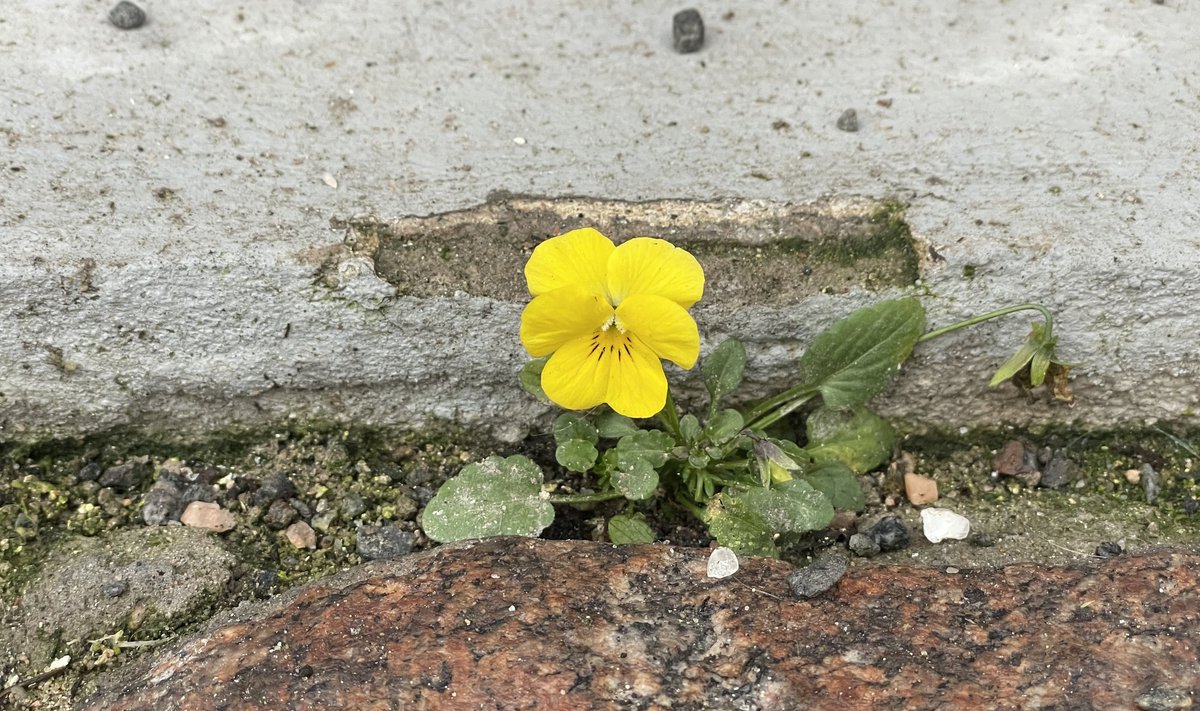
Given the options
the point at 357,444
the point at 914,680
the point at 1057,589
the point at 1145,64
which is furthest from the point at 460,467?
the point at 1145,64

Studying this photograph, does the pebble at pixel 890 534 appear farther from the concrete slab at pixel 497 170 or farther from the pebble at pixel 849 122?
the pebble at pixel 849 122

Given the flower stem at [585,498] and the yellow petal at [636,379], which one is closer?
the yellow petal at [636,379]

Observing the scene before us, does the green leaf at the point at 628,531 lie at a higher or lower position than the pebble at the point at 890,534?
higher

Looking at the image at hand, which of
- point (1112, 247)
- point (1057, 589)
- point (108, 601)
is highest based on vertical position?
point (1112, 247)

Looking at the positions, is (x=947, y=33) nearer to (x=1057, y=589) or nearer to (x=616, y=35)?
(x=616, y=35)

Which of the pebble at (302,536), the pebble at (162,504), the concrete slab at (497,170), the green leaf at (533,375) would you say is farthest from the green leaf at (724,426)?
the pebble at (162,504)
